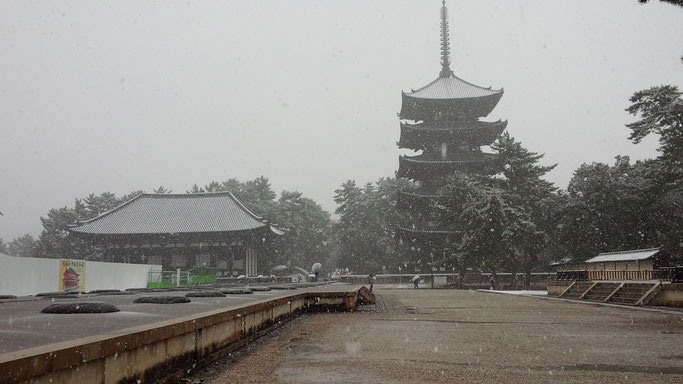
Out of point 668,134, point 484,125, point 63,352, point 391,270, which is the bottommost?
point 391,270

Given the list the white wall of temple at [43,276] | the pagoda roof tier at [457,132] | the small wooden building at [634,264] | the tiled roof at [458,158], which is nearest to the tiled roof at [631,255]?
the small wooden building at [634,264]

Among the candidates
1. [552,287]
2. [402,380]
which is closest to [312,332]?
[402,380]

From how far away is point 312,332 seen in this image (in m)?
7.93

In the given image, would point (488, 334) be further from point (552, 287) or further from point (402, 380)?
point (552, 287)

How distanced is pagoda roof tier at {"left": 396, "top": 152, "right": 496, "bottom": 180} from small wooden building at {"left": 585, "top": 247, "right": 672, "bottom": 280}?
1746 cm

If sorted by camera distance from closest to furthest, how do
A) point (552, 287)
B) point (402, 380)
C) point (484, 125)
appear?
point (402, 380) < point (552, 287) < point (484, 125)

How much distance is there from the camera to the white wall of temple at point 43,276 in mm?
15828

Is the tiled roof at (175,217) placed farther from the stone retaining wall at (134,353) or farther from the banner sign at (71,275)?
the stone retaining wall at (134,353)

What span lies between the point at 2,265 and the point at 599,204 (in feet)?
94.4

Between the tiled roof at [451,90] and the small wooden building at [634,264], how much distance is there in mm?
22132

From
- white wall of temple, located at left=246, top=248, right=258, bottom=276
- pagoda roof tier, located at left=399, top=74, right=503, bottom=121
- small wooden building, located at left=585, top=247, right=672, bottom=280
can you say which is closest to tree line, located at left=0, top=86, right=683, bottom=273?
→ small wooden building, located at left=585, top=247, right=672, bottom=280

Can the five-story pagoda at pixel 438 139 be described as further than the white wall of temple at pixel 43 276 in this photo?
Yes

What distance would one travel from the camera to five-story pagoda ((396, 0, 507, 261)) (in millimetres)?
39094

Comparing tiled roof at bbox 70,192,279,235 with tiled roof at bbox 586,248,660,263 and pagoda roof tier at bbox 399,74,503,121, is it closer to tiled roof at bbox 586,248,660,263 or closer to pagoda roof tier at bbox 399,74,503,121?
pagoda roof tier at bbox 399,74,503,121
